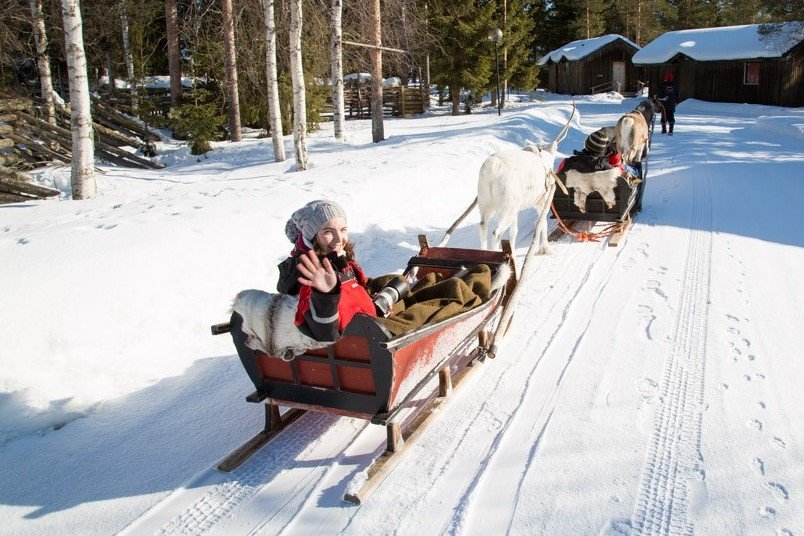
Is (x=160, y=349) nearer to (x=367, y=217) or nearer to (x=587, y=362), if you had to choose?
(x=587, y=362)

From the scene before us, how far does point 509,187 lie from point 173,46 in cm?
1648

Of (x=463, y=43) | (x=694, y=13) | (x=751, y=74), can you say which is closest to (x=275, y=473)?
(x=463, y=43)

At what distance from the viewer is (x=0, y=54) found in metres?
16.1

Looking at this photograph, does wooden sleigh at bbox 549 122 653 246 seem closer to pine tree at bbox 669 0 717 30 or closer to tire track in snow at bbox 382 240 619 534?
tire track in snow at bbox 382 240 619 534

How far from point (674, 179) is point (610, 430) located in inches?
378

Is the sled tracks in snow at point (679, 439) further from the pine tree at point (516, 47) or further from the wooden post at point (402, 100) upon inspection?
the pine tree at point (516, 47)

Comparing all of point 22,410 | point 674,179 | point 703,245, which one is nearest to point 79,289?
point 22,410

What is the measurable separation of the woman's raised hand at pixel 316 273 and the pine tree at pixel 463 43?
27.2 m

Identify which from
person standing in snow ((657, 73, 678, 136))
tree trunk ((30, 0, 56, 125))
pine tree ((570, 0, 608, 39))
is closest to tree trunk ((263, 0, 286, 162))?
tree trunk ((30, 0, 56, 125))

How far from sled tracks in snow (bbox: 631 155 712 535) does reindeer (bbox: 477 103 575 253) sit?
170cm

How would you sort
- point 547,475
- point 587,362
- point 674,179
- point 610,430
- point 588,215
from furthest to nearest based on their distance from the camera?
point 674,179 < point 588,215 < point 587,362 < point 610,430 < point 547,475

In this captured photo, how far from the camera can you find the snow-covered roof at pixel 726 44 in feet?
94.5

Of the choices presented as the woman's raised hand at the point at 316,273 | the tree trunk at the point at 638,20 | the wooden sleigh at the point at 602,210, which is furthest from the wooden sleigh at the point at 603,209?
the tree trunk at the point at 638,20

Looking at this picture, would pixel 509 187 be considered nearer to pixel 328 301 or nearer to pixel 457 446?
pixel 457 446
